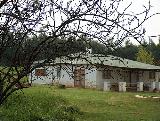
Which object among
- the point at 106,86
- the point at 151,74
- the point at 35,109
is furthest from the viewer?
the point at 151,74

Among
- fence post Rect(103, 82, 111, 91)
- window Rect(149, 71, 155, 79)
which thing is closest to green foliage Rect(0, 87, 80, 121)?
fence post Rect(103, 82, 111, 91)

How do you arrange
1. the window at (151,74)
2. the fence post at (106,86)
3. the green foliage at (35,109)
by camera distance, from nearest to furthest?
the green foliage at (35,109), the fence post at (106,86), the window at (151,74)

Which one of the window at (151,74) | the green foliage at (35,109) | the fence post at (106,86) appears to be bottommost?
the green foliage at (35,109)

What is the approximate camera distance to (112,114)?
18.2m

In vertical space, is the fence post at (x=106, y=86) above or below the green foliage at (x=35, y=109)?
above

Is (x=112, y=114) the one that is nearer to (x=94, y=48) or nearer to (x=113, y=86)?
(x=94, y=48)

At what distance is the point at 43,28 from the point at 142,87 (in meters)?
37.3

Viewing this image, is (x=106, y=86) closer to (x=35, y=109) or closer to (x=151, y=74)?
(x=151, y=74)

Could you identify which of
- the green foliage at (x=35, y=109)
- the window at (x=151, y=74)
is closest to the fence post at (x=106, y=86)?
the window at (x=151, y=74)

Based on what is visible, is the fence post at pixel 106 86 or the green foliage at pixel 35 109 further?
the fence post at pixel 106 86

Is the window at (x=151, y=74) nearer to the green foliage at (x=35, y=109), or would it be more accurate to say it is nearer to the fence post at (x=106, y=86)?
the fence post at (x=106, y=86)

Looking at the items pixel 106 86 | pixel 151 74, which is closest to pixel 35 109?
pixel 106 86

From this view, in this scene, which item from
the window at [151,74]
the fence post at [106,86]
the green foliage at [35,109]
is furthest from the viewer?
the window at [151,74]

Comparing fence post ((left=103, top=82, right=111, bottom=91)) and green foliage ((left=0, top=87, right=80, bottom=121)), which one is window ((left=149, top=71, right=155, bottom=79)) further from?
green foliage ((left=0, top=87, right=80, bottom=121))
